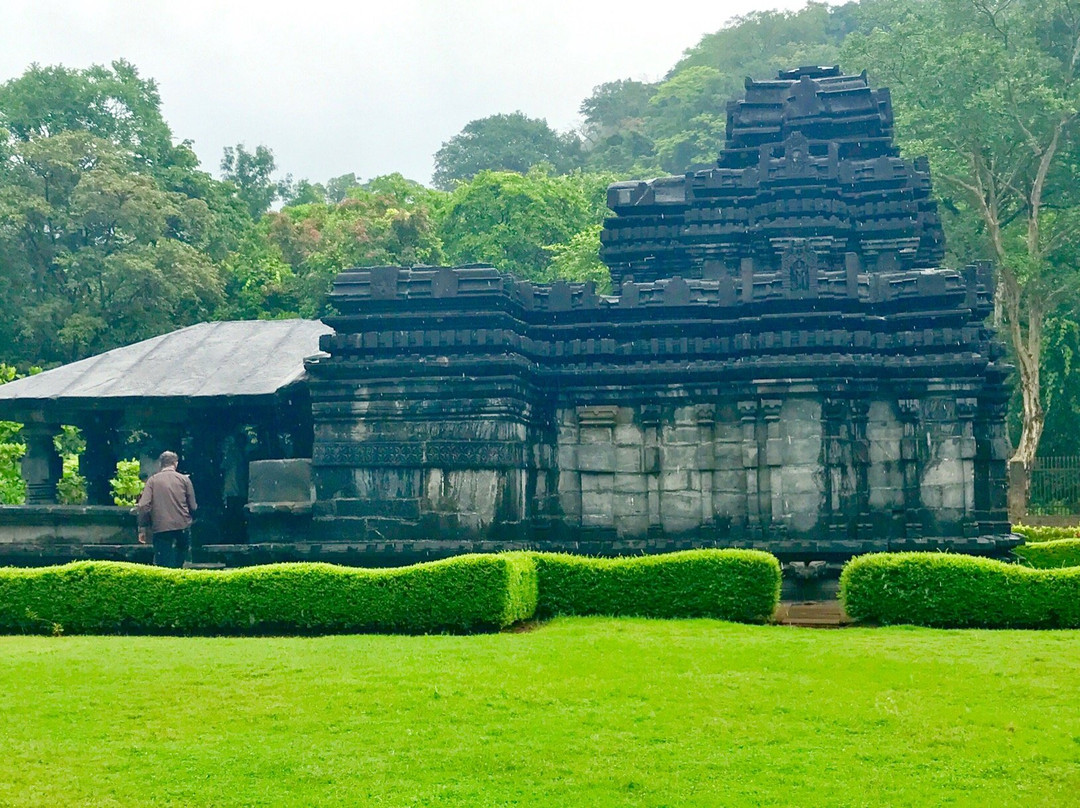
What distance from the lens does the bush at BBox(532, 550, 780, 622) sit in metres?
12.2

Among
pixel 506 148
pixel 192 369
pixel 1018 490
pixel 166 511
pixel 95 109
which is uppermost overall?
pixel 506 148

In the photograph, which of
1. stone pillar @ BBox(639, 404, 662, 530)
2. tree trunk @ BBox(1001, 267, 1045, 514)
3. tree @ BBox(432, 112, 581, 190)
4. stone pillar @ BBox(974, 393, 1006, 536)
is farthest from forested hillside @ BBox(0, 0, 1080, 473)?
tree @ BBox(432, 112, 581, 190)

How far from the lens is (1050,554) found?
1752 centimetres

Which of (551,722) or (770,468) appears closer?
(551,722)

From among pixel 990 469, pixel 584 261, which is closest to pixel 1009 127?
pixel 584 261

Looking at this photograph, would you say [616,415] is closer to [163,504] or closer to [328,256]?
[163,504]

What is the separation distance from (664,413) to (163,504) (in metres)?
6.02

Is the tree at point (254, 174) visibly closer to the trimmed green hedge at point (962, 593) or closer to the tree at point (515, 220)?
the tree at point (515, 220)

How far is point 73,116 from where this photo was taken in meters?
43.6

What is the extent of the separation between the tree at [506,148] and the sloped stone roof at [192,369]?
182ft

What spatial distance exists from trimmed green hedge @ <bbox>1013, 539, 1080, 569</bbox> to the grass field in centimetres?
699

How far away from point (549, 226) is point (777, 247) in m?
28.2

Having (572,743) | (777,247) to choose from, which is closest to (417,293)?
(777,247)

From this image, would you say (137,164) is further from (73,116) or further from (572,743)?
(572,743)
